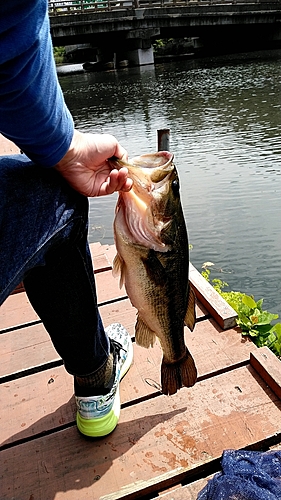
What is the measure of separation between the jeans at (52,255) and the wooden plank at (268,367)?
0.94 m

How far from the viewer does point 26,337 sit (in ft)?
10.0

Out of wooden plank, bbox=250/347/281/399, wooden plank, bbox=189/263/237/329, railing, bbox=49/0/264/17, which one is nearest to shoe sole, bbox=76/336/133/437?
wooden plank, bbox=250/347/281/399

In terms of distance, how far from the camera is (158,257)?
2051 millimetres

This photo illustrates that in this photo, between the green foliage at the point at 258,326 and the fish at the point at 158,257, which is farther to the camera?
the green foliage at the point at 258,326

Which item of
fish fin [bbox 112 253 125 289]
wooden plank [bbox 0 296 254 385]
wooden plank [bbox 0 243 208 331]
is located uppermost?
fish fin [bbox 112 253 125 289]

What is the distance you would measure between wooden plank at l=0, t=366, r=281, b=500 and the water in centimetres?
A: 254

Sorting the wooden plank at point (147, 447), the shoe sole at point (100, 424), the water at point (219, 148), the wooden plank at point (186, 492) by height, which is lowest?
the water at point (219, 148)

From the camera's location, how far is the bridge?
28.1m

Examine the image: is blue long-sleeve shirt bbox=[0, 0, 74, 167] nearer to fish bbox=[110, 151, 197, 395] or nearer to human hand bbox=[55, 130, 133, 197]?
human hand bbox=[55, 130, 133, 197]

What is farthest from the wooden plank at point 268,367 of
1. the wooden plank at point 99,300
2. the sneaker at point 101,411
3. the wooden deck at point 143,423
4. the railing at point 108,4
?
the railing at point 108,4

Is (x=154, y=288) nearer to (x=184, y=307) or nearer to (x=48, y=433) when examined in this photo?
(x=184, y=307)

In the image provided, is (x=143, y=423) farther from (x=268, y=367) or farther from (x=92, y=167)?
(x=92, y=167)

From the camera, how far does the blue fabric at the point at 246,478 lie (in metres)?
1.78

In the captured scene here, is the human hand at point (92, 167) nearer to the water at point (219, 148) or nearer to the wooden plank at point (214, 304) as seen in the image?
the wooden plank at point (214, 304)
